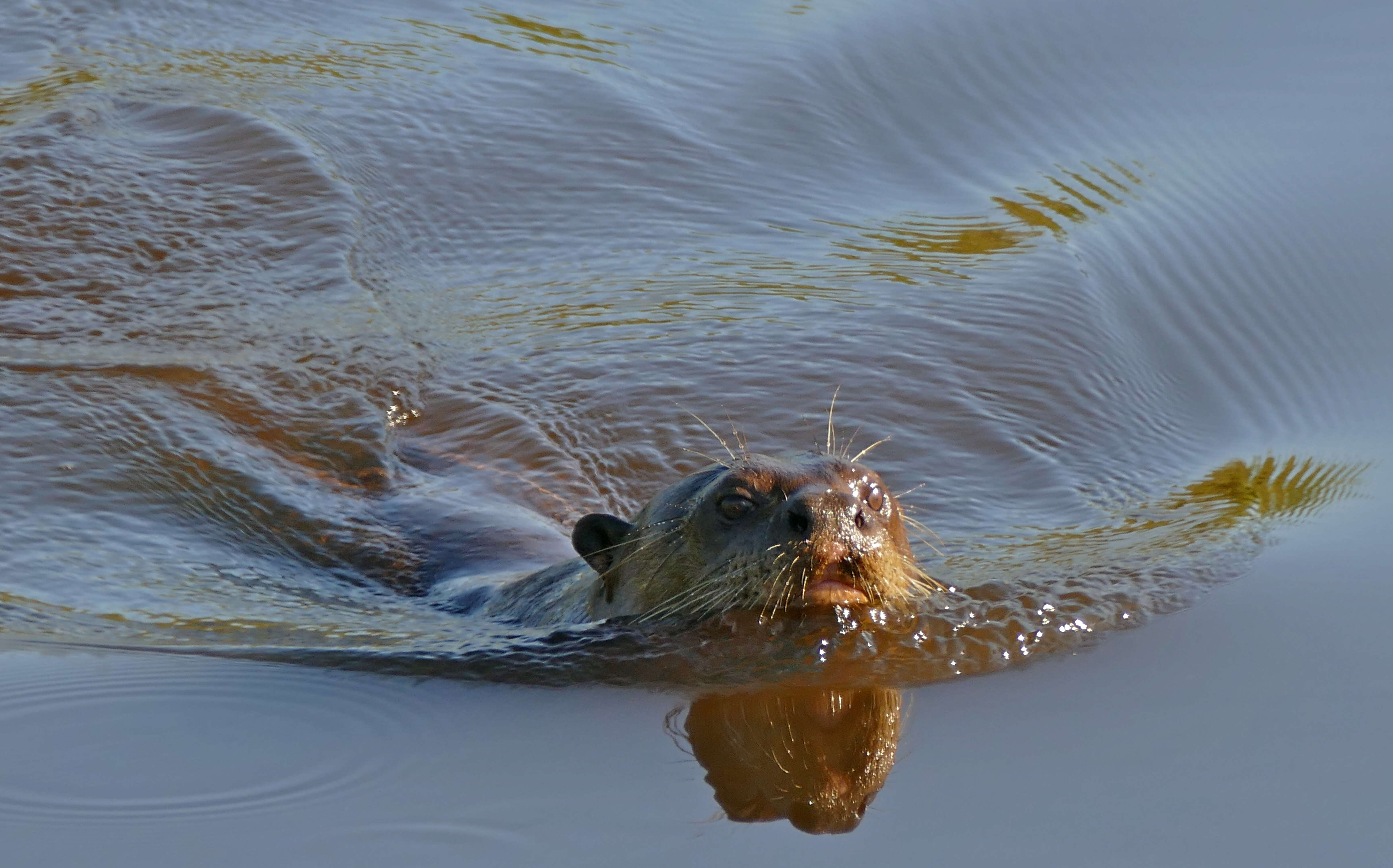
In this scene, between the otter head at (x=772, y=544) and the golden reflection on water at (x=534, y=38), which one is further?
the golden reflection on water at (x=534, y=38)

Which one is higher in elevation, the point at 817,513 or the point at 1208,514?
the point at 817,513

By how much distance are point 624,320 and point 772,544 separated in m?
3.06

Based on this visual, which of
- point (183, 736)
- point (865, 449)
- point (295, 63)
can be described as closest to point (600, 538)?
point (183, 736)

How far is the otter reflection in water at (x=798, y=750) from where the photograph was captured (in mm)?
3328

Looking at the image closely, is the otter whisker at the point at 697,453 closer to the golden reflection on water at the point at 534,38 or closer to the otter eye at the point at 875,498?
the otter eye at the point at 875,498

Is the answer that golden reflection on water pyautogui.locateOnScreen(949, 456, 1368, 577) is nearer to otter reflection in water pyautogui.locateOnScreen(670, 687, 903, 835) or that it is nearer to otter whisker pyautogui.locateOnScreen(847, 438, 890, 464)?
otter whisker pyautogui.locateOnScreen(847, 438, 890, 464)

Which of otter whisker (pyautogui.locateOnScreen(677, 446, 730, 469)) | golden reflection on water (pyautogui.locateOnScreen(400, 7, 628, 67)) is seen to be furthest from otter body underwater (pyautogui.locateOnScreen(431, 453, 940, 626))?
golden reflection on water (pyautogui.locateOnScreen(400, 7, 628, 67))

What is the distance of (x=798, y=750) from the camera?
3631 mm

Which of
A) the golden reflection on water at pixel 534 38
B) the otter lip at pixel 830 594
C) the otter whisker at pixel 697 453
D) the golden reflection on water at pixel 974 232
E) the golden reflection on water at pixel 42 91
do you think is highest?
the otter lip at pixel 830 594

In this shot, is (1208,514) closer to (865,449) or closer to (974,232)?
(865,449)

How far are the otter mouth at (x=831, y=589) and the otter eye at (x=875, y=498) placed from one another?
0.18 meters

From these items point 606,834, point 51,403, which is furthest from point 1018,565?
point 51,403

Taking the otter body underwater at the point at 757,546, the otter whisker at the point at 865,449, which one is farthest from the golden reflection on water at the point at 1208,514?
the otter body underwater at the point at 757,546

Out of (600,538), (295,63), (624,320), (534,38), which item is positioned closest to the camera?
(600,538)
